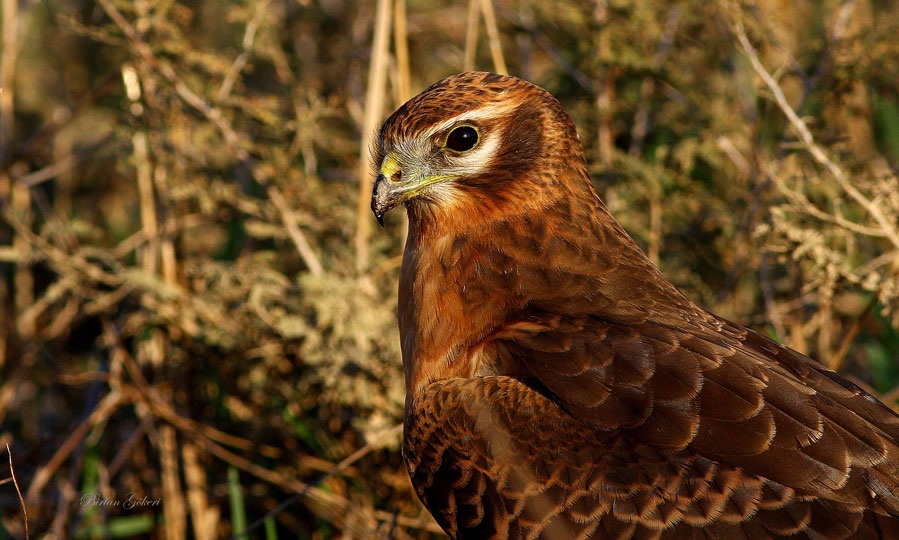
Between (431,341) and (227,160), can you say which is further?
(227,160)

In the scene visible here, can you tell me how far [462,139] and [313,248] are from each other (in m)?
2.02

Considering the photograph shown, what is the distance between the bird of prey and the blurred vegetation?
1.09 metres

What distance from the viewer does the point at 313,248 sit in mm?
5770

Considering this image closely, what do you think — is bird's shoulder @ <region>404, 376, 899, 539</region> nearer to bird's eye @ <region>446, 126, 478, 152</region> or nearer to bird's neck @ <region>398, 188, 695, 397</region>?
bird's neck @ <region>398, 188, 695, 397</region>

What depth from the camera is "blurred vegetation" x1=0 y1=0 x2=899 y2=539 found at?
516 cm

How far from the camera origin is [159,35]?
521 centimetres

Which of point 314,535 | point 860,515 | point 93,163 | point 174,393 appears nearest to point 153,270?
point 174,393

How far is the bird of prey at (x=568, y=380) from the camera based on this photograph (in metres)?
3.27

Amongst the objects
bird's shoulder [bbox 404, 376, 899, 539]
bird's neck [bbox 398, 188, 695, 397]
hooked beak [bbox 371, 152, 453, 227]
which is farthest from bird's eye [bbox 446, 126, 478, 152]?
bird's shoulder [bbox 404, 376, 899, 539]

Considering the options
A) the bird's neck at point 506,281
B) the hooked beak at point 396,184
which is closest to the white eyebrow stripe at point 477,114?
the hooked beak at point 396,184

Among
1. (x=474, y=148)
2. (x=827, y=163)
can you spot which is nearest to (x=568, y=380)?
(x=474, y=148)

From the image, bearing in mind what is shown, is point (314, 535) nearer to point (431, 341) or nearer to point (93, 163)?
point (431, 341)

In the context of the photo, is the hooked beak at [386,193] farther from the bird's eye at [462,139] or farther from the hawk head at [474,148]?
the bird's eye at [462,139]

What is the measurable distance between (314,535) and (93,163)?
359 cm
